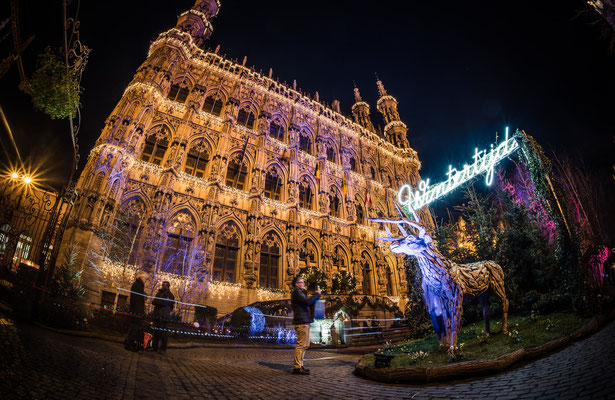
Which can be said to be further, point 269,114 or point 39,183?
point 269,114

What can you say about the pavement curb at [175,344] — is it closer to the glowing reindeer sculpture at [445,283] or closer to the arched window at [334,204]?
the glowing reindeer sculpture at [445,283]

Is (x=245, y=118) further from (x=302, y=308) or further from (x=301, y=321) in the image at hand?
(x=301, y=321)

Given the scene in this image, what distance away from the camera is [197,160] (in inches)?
698

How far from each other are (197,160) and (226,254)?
685 centimetres

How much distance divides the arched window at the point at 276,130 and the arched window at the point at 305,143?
1980 millimetres

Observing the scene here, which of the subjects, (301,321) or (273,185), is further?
(273,185)

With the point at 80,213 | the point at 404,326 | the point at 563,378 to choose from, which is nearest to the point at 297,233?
the point at 404,326

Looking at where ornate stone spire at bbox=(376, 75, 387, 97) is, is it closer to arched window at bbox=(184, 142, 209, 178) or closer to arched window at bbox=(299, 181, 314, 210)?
arched window at bbox=(299, 181, 314, 210)

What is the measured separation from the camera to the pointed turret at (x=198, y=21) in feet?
73.5

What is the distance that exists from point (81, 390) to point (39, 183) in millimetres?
7406

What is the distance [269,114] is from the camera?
22.6 m

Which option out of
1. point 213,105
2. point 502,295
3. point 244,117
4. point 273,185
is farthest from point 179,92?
point 502,295

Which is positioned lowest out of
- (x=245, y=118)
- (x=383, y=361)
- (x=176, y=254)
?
(x=383, y=361)

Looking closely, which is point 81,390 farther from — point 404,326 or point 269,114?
point 269,114
